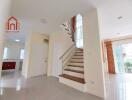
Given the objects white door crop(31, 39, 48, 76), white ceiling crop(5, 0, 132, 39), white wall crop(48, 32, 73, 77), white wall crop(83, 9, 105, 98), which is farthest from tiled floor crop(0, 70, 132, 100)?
white ceiling crop(5, 0, 132, 39)

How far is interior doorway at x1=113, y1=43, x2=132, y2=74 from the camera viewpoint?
21.5ft

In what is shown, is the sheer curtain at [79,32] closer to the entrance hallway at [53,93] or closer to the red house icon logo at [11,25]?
the entrance hallway at [53,93]

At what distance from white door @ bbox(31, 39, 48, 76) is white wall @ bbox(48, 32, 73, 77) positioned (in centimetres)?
41

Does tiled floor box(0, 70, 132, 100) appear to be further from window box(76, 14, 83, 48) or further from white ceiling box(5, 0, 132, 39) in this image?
window box(76, 14, 83, 48)

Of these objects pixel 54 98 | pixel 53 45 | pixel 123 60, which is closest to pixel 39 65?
pixel 53 45

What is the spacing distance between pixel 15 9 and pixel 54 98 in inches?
135

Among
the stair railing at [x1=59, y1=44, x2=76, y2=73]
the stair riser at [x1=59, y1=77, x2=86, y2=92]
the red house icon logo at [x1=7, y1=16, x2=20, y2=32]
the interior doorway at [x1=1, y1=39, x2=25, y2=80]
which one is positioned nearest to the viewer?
the red house icon logo at [x1=7, y1=16, x2=20, y2=32]

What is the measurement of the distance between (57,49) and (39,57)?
134 centimetres

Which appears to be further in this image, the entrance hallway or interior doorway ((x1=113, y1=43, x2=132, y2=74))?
interior doorway ((x1=113, y1=43, x2=132, y2=74))

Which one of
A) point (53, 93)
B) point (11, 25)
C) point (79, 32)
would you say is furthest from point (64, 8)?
point (79, 32)

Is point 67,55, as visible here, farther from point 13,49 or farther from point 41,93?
point 13,49

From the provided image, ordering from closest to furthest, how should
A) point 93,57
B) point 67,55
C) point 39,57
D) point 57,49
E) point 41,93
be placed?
point 41,93
point 93,57
point 67,55
point 57,49
point 39,57

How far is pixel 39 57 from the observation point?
18.5 feet

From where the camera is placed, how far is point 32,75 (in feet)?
17.1
